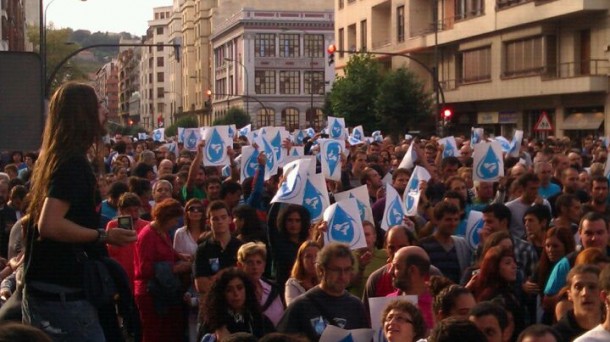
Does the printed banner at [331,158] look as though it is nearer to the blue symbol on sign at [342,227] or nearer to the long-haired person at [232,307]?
the blue symbol on sign at [342,227]

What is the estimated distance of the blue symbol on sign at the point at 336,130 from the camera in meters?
24.7

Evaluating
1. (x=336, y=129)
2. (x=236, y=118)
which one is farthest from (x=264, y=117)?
(x=336, y=129)

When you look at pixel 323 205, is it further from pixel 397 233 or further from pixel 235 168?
pixel 235 168

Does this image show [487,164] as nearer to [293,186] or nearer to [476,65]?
[293,186]

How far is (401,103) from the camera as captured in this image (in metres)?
48.1

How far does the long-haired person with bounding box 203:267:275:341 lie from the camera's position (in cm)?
680

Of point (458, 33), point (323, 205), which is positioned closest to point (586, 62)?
point (458, 33)

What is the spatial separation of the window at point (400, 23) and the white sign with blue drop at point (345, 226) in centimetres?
4614

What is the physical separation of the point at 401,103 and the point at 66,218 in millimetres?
43871

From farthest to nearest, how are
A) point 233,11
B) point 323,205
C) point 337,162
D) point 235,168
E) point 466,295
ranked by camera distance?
point 233,11, point 235,168, point 337,162, point 323,205, point 466,295

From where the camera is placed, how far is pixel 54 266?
4746 millimetres

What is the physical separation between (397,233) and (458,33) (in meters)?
40.2

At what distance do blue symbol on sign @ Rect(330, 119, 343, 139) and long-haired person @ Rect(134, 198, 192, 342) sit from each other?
51.5 feet

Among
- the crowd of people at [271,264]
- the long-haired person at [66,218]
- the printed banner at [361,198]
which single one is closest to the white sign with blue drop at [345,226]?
the crowd of people at [271,264]
